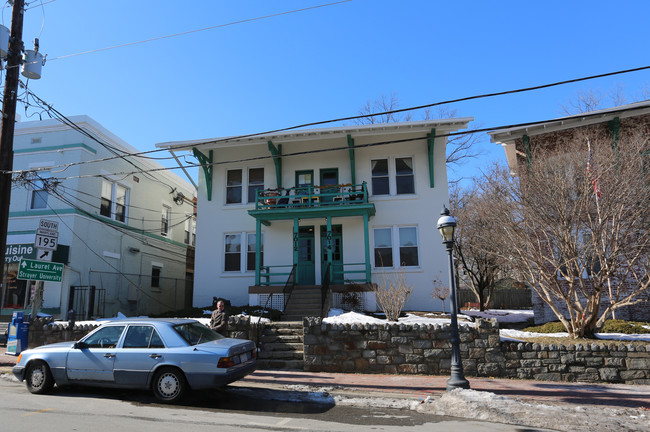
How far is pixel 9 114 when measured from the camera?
11.5 metres

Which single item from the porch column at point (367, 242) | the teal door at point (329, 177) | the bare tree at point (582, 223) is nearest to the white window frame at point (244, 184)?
the teal door at point (329, 177)

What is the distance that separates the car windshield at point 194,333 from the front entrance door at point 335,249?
968cm

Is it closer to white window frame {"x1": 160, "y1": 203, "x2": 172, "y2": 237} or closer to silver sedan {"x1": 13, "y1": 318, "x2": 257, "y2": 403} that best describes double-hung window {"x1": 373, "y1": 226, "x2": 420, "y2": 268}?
silver sedan {"x1": 13, "y1": 318, "x2": 257, "y2": 403}

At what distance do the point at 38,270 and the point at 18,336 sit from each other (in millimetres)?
2382

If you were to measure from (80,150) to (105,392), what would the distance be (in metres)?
12.9

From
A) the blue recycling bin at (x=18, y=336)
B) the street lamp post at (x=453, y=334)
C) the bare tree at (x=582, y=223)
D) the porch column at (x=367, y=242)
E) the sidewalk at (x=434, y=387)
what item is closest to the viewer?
the sidewalk at (x=434, y=387)

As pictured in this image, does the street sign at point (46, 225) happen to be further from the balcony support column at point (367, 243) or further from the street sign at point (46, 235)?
the balcony support column at point (367, 243)

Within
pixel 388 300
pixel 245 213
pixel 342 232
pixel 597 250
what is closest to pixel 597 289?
pixel 597 250

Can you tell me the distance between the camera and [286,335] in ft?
40.1

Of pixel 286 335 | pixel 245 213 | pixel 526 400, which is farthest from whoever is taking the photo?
pixel 245 213

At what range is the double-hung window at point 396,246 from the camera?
721 inches

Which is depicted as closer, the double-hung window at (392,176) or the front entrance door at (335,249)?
the front entrance door at (335,249)

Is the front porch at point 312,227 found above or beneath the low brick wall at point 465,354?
above

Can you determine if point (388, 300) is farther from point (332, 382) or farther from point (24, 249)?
point (24, 249)
